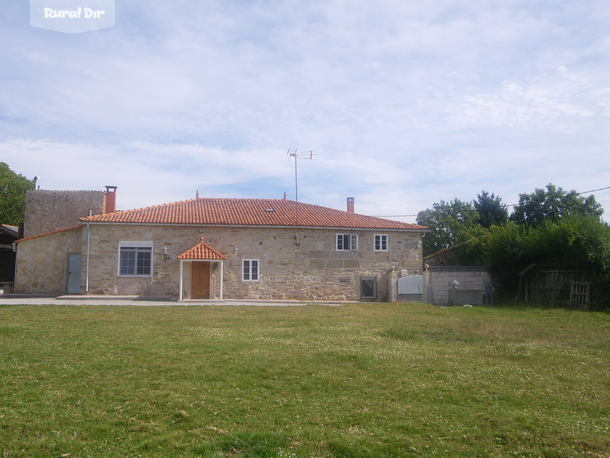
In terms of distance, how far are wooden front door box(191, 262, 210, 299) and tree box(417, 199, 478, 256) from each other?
71.0 feet

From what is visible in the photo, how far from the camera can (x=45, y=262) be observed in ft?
85.2

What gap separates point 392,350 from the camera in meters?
10.0

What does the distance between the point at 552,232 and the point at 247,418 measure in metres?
20.4

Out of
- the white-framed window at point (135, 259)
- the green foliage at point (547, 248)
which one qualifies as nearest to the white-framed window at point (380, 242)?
the green foliage at point (547, 248)

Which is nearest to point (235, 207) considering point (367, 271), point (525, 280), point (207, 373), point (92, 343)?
point (367, 271)

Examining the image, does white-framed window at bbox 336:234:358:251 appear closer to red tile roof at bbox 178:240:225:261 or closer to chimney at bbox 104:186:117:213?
red tile roof at bbox 178:240:225:261

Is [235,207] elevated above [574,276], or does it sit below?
above

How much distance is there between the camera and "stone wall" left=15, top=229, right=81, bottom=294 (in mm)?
25766

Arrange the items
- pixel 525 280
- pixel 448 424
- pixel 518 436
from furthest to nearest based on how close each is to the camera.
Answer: pixel 525 280 < pixel 448 424 < pixel 518 436

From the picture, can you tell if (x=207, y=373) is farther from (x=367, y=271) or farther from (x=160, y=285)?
(x=367, y=271)

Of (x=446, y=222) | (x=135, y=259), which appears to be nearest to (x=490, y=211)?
(x=446, y=222)

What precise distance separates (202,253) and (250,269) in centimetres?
272

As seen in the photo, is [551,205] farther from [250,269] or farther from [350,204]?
[250,269]

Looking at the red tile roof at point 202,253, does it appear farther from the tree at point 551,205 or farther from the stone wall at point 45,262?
the tree at point 551,205
